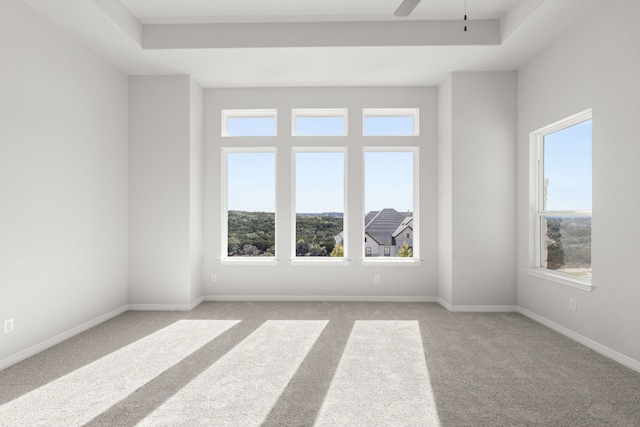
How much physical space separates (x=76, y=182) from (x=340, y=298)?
3.34 meters

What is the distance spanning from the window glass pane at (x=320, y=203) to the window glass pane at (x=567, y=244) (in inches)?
96.5

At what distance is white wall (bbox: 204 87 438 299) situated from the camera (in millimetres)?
4793

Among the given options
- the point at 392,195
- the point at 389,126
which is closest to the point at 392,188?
the point at 392,195

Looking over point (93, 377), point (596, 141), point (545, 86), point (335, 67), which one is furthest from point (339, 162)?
point (93, 377)

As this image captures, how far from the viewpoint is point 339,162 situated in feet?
16.2

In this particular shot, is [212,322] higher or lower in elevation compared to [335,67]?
lower

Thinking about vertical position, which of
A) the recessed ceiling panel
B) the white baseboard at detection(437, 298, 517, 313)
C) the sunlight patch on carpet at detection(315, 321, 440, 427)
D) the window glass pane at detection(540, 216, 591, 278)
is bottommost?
the sunlight patch on carpet at detection(315, 321, 440, 427)

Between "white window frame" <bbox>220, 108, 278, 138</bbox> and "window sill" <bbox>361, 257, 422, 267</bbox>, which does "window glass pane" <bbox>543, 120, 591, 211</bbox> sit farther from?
"white window frame" <bbox>220, 108, 278, 138</bbox>

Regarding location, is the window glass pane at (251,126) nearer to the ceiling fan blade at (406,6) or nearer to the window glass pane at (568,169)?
the ceiling fan blade at (406,6)

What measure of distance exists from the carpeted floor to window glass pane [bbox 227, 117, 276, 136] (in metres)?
2.55

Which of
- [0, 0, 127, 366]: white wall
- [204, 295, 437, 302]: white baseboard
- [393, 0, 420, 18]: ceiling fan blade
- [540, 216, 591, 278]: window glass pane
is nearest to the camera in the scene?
[393, 0, 420, 18]: ceiling fan blade

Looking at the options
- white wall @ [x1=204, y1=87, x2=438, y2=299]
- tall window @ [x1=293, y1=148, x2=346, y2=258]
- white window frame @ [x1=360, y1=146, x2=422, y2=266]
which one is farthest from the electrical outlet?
white window frame @ [x1=360, y1=146, x2=422, y2=266]

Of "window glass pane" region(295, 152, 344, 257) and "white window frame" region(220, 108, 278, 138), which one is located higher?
"white window frame" region(220, 108, 278, 138)

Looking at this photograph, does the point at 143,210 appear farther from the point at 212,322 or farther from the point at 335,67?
the point at 335,67
